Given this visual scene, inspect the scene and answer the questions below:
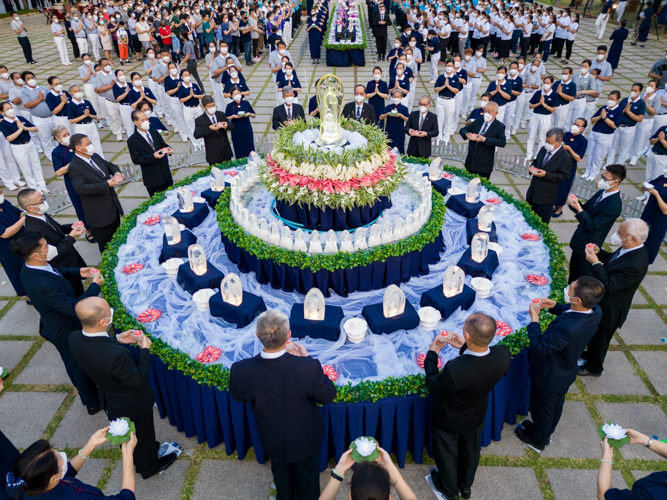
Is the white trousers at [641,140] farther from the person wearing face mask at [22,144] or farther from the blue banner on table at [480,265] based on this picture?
the person wearing face mask at [22,144]

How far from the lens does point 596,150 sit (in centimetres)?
1022

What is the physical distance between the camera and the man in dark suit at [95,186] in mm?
6621

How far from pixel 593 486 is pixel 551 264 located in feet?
8.98

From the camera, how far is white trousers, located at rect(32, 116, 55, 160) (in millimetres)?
10922

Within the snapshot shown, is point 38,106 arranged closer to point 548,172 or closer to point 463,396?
point 548,172

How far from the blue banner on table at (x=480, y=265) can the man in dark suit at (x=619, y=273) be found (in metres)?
1.21

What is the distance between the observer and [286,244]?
5.92 meters

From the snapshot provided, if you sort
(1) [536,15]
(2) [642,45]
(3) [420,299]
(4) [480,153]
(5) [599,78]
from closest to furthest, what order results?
(3) [420,299]
(4) [480,153]
(5) [599,78]
(1) [536,15]
(2) [642,45]

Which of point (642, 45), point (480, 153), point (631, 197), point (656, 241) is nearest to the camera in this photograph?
point (656, 241)

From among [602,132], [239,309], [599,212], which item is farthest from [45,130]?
[602,132]

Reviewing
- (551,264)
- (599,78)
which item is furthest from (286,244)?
(599,78)

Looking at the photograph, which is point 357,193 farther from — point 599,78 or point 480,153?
point 599,78

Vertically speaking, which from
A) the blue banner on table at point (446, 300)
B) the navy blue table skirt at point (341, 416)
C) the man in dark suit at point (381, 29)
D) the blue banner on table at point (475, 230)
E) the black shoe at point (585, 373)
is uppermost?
the man in dark suit at point (381, 29)

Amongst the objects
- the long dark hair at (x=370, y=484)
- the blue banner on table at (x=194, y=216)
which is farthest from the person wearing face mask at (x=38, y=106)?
the long dark hair at (x=370, y=484)
